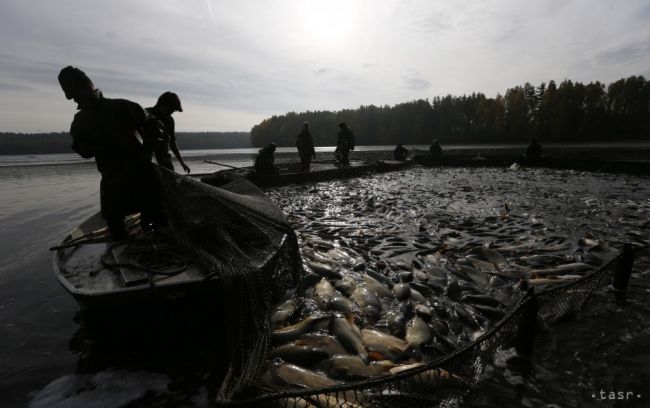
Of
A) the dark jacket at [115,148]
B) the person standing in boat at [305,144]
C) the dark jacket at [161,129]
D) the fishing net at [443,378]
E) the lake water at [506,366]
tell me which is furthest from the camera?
the person standing in boat at [305,144]

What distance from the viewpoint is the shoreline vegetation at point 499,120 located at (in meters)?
83.8

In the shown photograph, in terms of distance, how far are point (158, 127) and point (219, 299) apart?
447cm

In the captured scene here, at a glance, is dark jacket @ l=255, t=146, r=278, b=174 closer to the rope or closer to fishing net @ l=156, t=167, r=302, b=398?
fishing net @ l=156, t=167, r=302, b=398

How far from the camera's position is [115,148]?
5.55 meters

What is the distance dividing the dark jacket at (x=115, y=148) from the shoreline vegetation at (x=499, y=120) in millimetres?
102361

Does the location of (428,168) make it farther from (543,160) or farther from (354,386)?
(354,386)

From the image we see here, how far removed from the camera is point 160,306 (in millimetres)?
4152

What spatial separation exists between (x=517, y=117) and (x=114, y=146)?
10838 centimetres

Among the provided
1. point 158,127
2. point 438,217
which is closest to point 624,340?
point 438,217

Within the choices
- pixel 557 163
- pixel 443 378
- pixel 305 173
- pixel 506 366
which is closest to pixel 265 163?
pixel 305 173

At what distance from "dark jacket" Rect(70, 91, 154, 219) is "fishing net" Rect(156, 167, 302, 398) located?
1.52ft

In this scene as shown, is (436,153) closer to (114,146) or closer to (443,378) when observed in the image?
(114,146)

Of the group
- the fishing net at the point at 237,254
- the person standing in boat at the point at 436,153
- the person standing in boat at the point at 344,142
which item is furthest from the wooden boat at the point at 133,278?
the person standing in boat at the point at 436,153

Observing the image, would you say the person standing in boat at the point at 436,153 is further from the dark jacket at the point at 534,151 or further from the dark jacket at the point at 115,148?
the dark jacket at the point at 115,148
